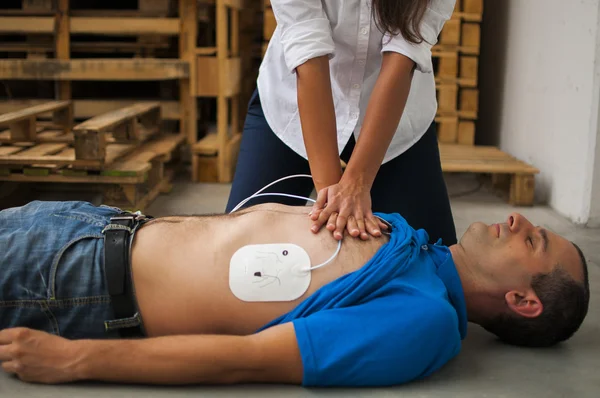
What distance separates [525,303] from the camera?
2068 mm

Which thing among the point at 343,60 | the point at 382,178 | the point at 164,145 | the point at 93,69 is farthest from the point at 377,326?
the point at 93,69

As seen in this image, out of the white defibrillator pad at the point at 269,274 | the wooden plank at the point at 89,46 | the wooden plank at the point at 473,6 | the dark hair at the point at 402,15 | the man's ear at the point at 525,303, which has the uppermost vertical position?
the wooden plank at the point at 473,6

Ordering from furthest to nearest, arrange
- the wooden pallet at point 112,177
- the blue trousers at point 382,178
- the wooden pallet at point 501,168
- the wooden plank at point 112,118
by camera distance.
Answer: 1. the wooden pallet at point 501,168
2. the wooden pallet at point 112,177
3. the wooden plank at point 112,118
4. the blue trousers at point 382,178

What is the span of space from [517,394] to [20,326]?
1344 mm

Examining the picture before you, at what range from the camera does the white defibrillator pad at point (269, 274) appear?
192 centimetres

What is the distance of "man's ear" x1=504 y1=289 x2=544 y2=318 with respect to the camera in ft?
6.74

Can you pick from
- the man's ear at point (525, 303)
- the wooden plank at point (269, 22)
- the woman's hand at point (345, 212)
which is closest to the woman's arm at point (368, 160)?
the woman's hand at point (345, 212)

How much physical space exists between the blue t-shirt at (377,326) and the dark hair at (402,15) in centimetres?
75

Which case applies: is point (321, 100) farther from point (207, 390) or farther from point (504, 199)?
point (504, 199)

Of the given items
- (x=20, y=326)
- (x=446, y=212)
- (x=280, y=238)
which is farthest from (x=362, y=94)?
(x=20, y=326)

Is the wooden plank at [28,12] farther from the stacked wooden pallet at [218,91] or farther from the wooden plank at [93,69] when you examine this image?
the stacked wooden pallet at [218,91]

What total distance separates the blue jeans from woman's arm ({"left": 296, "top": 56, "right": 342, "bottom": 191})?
2.30ft

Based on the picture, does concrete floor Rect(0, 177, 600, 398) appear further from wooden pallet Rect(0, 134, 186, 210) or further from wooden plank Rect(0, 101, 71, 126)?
wooden plank Rect(0, 101, 71, 126)

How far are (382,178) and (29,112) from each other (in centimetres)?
259
